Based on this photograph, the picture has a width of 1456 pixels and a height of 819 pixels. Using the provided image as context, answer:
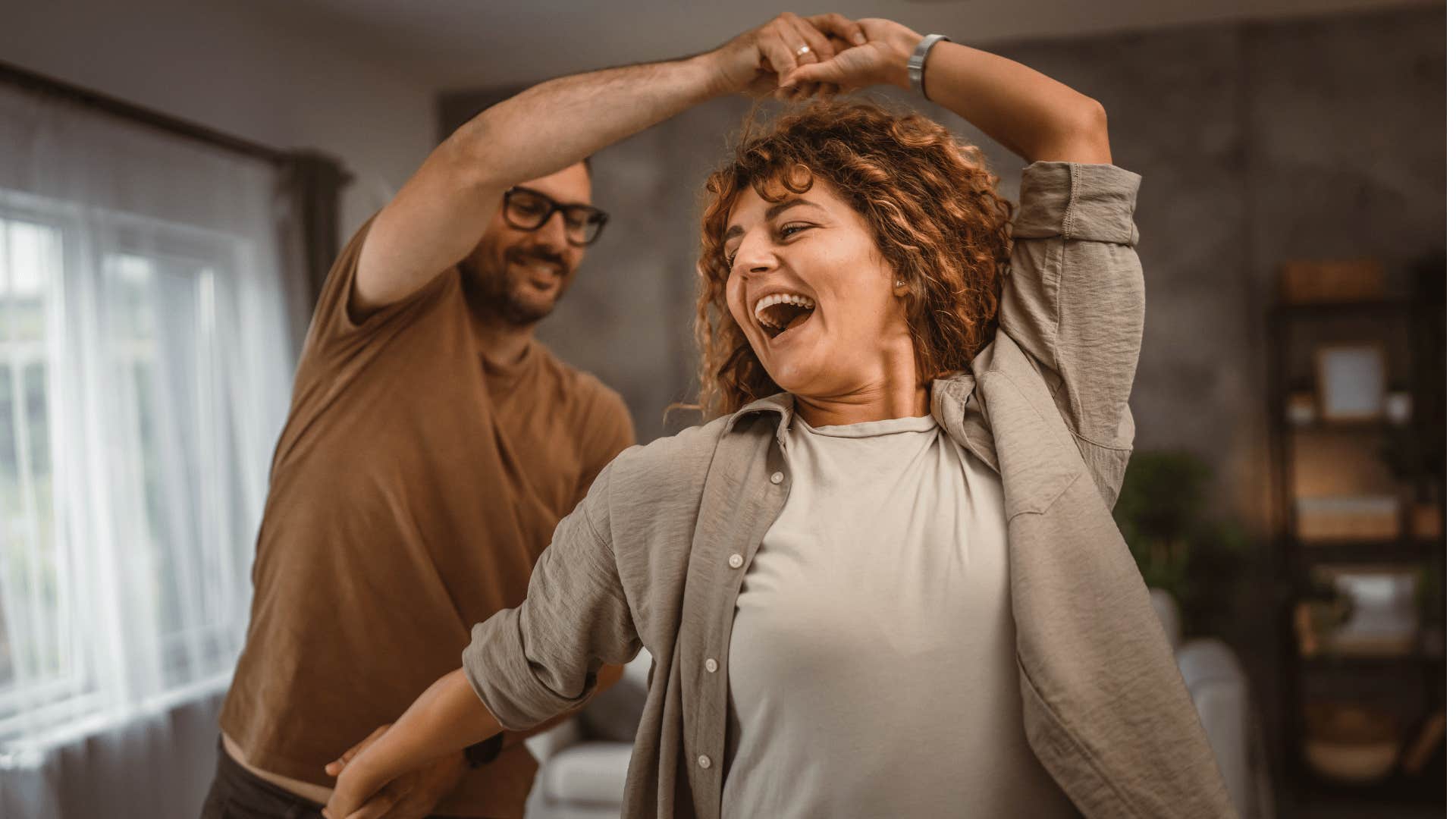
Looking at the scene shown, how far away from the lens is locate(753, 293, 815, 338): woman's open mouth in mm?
899

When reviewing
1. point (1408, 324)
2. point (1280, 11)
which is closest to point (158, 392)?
point (1280, 11)

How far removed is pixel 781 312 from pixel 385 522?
24.6 inches

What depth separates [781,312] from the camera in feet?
3.08

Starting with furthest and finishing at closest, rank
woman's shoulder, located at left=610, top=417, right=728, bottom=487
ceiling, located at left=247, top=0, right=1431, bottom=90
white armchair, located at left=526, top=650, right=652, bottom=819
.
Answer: white armchair, located at left=526, top=650, right=652, bottom=819 < ceiling, located at left=247, top=0, right=1431, bottom=90 < woman's shoulder, located at left=610, top=417, right=728, bottom=487

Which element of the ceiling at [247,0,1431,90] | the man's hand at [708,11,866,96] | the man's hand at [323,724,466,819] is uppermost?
the ceiling at [247,0,1431,90]

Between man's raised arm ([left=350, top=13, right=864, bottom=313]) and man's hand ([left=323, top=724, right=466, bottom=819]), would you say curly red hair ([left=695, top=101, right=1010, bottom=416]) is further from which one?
man's hand ([left=323, top=724, right=466, bottom=819])

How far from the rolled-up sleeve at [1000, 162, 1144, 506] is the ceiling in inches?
24.1

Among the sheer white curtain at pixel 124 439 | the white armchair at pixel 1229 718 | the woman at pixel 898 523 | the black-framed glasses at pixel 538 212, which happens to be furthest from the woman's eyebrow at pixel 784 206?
the white armchair at pixel 1229 718

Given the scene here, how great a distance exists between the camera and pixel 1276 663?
3533mm

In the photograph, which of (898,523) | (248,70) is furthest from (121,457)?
(898,523)

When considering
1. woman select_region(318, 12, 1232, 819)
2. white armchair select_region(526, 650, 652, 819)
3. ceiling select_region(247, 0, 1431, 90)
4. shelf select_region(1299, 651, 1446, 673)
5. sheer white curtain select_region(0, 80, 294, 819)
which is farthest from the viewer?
shelf select_region(1299, 651, 1446, 673)

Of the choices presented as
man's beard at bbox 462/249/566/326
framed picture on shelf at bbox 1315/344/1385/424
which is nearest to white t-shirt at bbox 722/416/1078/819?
man's beard at bbox 462/249/566/326

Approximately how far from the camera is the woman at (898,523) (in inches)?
31.7

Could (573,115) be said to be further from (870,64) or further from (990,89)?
(990,89)
